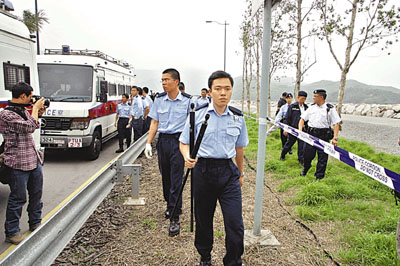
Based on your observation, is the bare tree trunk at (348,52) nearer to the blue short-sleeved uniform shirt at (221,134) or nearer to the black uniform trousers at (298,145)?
the black uniform trousers at (298,145)

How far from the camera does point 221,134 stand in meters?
2.63

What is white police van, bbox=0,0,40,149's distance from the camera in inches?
192

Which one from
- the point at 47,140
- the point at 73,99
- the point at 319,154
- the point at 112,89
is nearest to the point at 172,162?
the point at 319,154

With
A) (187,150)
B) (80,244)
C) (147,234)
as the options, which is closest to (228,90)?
(187,150)

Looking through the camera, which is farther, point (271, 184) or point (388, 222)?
point (271, 184)

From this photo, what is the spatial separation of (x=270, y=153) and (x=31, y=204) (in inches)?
265

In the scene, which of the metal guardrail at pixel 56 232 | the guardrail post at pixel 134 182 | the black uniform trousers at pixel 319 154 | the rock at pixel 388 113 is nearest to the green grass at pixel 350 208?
the black uniform trousers at pixel 319 154

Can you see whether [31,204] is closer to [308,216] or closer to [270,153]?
[308,216]

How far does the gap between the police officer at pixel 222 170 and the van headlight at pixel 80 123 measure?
5582 mm

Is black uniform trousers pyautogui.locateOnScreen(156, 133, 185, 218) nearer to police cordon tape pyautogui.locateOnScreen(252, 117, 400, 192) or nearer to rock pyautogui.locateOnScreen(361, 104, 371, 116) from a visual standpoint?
police cordon tape pyautogui.locateOnScreen(252, 117, 400, 192)

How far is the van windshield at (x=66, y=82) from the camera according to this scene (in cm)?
781

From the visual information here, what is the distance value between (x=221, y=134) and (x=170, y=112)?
1560 mm

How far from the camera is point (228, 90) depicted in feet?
8.56

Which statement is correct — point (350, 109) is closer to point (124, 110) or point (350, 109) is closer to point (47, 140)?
point (124, 110)
